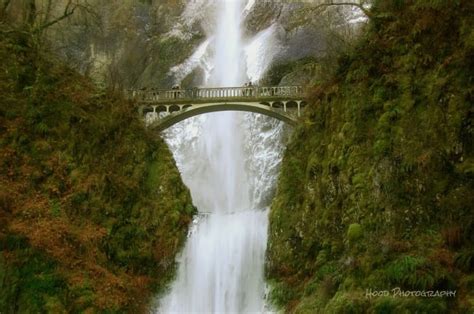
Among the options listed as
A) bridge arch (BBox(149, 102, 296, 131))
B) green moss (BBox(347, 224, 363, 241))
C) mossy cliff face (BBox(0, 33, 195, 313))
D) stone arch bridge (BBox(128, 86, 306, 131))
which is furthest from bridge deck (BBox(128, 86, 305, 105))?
green moss (BBox(347, 224, 363, 241))

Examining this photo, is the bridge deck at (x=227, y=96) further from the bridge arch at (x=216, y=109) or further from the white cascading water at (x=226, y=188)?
the white cascading water at (x=226, y=188)

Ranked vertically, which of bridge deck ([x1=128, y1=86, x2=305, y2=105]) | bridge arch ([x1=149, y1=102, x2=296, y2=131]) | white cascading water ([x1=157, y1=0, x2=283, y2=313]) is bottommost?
white cascading water ([x1=157, y1=0, x2=283, y2=313])

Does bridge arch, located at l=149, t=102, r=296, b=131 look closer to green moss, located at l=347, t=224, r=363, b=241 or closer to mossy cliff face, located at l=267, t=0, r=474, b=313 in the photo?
mossy cliff face, located at l=267, t=0, r=474, b=313

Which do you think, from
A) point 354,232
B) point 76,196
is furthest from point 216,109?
point 354,232

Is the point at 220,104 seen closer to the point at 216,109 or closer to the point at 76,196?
the point at 216,109

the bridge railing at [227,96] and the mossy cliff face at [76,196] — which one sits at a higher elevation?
the bridge railing at [227,96]

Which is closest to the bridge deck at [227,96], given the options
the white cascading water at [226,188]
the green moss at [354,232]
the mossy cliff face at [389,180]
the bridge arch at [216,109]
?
the bridge arch at [216,109]
